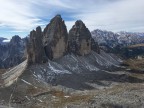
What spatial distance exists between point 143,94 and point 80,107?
65.4ft

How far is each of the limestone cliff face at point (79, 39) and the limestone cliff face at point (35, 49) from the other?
27.6m

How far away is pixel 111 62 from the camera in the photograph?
620ft

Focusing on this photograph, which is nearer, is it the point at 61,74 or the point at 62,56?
the point at 61,74

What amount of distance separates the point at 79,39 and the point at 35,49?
145 feet

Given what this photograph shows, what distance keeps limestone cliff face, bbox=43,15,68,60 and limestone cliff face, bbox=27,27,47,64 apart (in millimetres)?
7567

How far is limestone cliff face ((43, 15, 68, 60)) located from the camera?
150413 mm

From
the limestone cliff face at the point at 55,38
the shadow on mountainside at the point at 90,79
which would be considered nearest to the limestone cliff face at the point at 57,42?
the limestone cliff face at the point at 55,38

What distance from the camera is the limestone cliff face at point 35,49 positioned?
A: 137375 mm

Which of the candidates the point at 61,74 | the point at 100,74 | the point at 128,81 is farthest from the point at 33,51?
the point at 128,81

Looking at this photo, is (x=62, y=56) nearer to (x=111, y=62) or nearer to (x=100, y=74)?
(x=100, y=74)

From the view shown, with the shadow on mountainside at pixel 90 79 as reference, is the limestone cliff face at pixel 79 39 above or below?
above

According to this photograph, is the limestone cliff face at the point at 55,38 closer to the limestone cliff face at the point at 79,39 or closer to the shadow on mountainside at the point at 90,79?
the limestone cliff face at the point at 79,39

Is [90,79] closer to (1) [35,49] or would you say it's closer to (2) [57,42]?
(1) [35,49]

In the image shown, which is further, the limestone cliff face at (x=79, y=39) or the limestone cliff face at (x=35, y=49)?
the limestone cliff face at (x=79, y=39)
